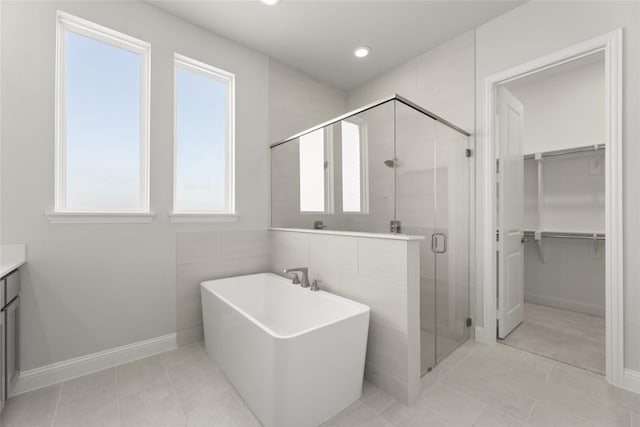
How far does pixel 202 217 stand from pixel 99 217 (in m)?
0.71

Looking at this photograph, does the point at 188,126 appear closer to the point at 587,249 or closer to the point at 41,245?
the point at 41,245

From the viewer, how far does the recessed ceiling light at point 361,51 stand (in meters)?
2.78

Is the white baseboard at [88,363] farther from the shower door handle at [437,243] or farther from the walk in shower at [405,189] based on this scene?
the shower door handle at [437,243]

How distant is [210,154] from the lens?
2627mm

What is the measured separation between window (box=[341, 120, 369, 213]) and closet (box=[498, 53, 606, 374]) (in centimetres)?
186

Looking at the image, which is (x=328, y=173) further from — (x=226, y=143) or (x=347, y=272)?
(x=226, y=143)

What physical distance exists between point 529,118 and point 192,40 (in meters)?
3.90

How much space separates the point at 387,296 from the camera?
1731 mm

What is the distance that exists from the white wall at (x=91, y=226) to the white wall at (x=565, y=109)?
3.49m

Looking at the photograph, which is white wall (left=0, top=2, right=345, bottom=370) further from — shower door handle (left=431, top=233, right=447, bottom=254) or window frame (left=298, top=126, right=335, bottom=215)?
shower door handle (left=431, top=233, right=447, bottom=254)

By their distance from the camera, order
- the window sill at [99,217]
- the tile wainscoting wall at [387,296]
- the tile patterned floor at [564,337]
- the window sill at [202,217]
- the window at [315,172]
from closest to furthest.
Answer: the tile wainscoting wall at [387,296] < the window sill at [99,217] < the tile patterned floor at [564,337] < the window sill at [202,217] < the window at [315,172]

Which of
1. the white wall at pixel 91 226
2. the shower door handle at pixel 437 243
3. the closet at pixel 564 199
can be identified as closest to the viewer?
the white wall at pixel 91 226

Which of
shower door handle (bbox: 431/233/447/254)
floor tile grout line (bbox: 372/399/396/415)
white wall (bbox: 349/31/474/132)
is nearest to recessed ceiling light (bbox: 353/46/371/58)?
white wall (bbox: 349/31/474/132)

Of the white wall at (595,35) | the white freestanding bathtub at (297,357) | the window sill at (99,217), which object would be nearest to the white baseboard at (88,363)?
the white freestanding bathtub at (297,357)
